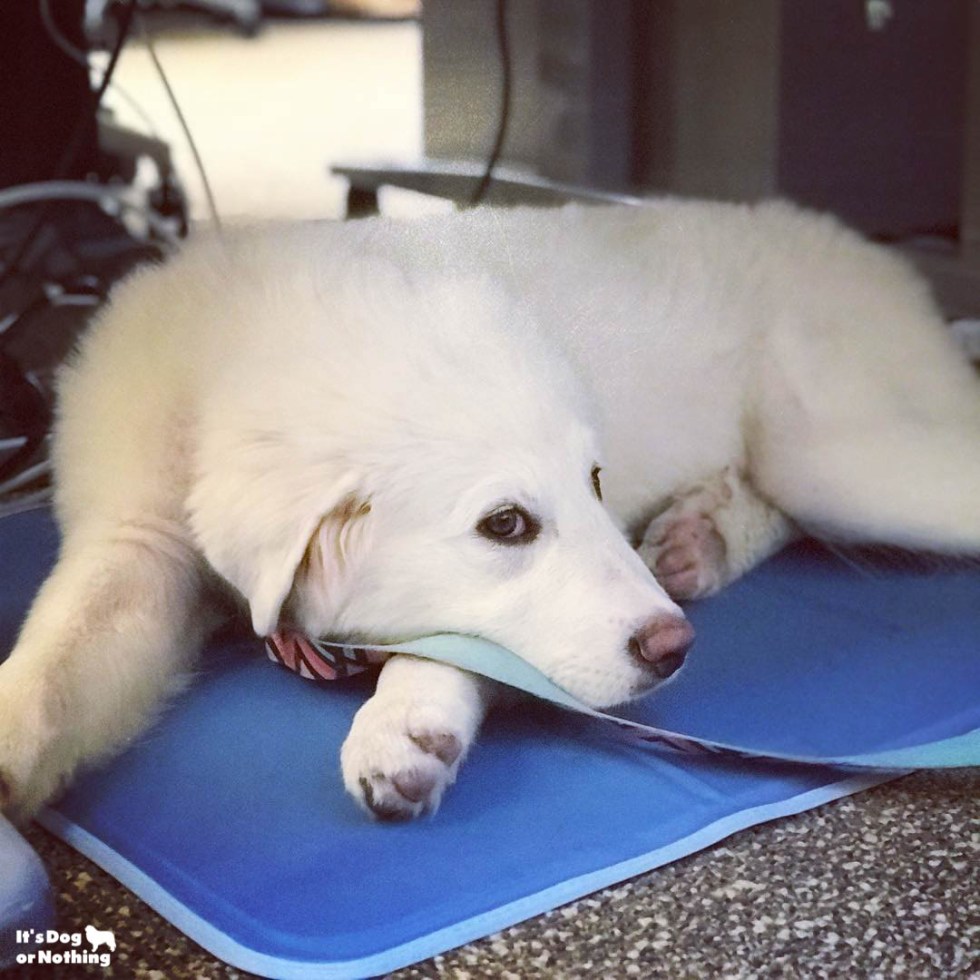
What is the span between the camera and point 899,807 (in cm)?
156

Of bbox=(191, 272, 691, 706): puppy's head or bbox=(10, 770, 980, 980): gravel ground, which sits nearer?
bbox=(10, 770, 980, 980): gravel ground

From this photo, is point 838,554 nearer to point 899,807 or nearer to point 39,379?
point 899,807

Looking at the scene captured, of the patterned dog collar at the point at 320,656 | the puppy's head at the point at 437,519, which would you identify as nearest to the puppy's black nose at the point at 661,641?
the puppy's head at the point at 437,519

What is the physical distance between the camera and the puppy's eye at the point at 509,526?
5.13 ft

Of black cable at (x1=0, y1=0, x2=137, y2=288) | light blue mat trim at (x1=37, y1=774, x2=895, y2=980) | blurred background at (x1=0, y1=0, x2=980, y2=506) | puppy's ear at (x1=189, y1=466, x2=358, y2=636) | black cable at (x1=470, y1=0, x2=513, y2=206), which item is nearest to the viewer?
light blue mat trim at (x1=37, y1=774, x2=895, y2=980)

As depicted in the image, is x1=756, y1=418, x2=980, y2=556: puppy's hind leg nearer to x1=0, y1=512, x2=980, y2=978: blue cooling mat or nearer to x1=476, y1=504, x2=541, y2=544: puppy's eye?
x1=0, y1=512, x2=980, y2=978: blue cooling mat

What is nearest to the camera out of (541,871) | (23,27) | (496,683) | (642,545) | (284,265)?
(541,871)

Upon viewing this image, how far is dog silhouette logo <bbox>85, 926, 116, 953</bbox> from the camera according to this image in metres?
1.29

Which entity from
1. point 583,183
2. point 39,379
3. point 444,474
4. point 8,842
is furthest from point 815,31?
point 8,842

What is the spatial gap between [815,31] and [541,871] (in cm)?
268

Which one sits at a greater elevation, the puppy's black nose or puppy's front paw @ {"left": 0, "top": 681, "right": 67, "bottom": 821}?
the puppy's black nose

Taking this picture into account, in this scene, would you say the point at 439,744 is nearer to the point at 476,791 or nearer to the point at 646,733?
the point at 476,791

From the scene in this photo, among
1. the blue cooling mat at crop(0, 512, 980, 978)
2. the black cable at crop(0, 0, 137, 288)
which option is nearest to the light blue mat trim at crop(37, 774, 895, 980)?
the blue cooling mat at crop(0, 512, 980, 978)

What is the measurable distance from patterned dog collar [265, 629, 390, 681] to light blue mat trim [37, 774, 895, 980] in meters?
0.34
